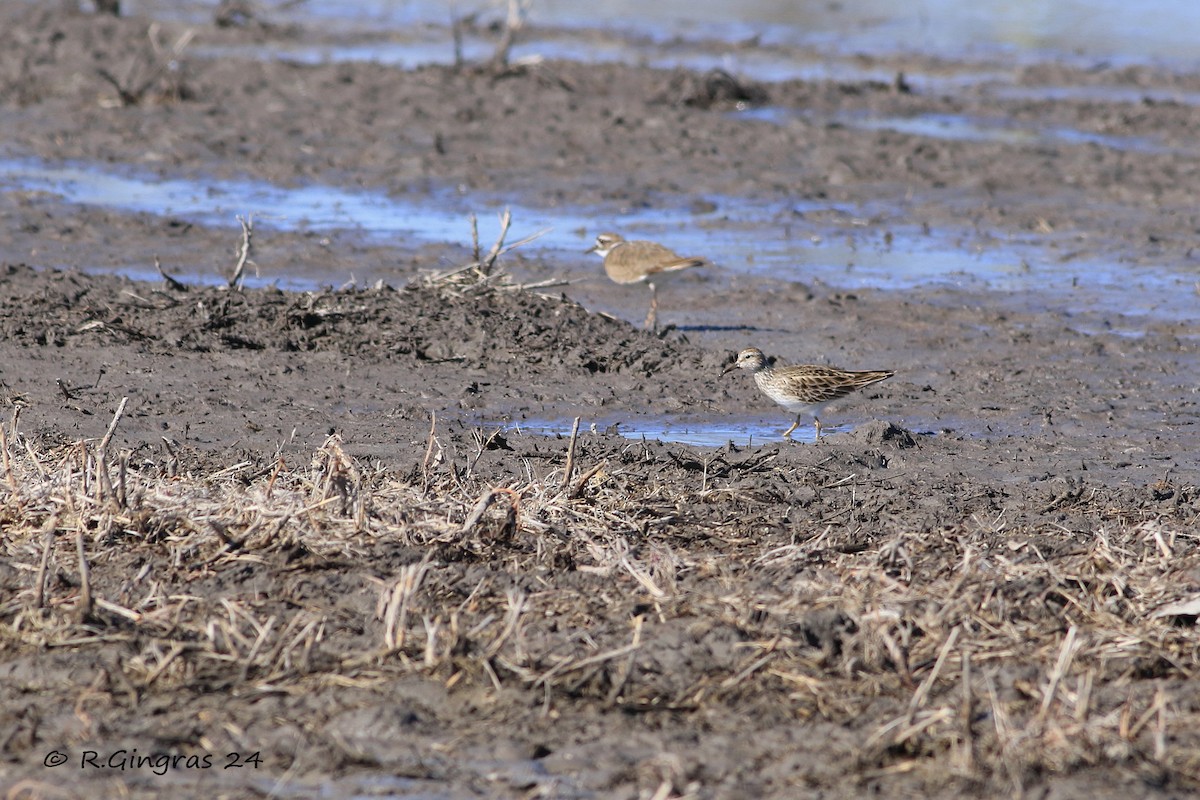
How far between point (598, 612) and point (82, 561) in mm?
1643

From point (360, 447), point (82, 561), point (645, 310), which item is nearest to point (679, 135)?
point (645, 310)

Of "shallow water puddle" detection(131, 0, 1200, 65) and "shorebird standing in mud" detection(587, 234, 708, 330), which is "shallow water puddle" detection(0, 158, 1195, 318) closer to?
"shorebird standing in mud" detection(587, 234, 708, 330)

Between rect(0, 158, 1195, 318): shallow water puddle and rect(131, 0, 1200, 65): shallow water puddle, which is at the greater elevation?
rect(131, 0, 1200, 65): shallow water puddle

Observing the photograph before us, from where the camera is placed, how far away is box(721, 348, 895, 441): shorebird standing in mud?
817cm

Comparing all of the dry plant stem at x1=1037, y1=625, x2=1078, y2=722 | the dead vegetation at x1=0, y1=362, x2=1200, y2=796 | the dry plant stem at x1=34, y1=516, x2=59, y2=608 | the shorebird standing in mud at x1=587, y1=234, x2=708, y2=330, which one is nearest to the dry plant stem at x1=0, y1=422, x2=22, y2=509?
the dead vegetation at x1=0, y1=362, x2=1200, y2=796

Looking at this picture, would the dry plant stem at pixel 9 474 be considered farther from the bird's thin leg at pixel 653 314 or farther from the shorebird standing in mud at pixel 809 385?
the bird's thin leg at pixel 653 314

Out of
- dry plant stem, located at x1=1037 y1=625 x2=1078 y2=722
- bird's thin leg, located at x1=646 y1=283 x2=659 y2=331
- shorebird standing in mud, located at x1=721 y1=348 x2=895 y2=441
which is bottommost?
bird's thin leg, located at x1=646 y1=283 x2=659 y2=331

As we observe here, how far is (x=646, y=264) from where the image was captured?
10.8 metres

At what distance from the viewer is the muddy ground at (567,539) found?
4.51 m

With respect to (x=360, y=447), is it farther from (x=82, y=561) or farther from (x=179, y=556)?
(x=82, y=561)

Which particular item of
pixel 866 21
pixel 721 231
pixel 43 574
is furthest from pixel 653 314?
pixel 866 21

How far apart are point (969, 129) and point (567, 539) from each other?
14.2 metres

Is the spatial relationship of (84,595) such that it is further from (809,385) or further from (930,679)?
(809,385)

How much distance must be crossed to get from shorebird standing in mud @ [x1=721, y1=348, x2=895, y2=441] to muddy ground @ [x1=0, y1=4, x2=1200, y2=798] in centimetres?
45
